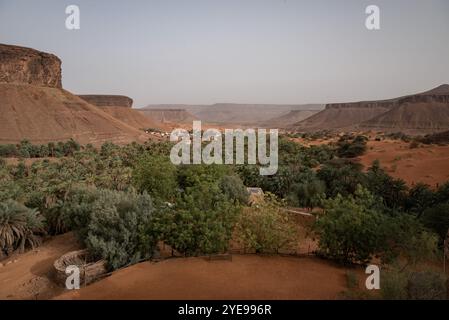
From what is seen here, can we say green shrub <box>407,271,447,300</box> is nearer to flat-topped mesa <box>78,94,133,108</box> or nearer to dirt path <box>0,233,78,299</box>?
dirt path <box>0,233,78,299</box>

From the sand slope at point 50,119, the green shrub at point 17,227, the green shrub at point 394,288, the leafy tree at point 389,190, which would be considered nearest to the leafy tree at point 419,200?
the leafy tree at point 389,190

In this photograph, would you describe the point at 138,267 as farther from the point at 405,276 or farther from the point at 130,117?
the point at 130,117

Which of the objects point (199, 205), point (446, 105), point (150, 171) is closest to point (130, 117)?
point (446, 105)

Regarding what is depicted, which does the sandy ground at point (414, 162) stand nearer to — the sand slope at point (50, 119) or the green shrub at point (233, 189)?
the green shrub at point (233, 189)

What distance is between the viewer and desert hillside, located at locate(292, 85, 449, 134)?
3367 inches

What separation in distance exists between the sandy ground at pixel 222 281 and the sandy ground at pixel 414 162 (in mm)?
19622

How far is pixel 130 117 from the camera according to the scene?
11219 cm

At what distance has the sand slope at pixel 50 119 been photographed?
178 feet

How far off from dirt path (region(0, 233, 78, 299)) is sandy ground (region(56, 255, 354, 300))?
219cm

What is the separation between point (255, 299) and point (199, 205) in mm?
4857

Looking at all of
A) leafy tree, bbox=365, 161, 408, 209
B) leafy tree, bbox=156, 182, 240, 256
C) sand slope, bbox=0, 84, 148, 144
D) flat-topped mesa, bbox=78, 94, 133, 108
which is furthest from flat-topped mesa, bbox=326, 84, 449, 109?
leafy tree, bbox=156, 182, 240, 256

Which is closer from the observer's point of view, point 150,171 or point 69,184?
point 69,184

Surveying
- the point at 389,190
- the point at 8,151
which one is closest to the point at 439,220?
the point at 389,190

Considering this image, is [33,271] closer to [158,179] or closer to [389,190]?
[158,179]
